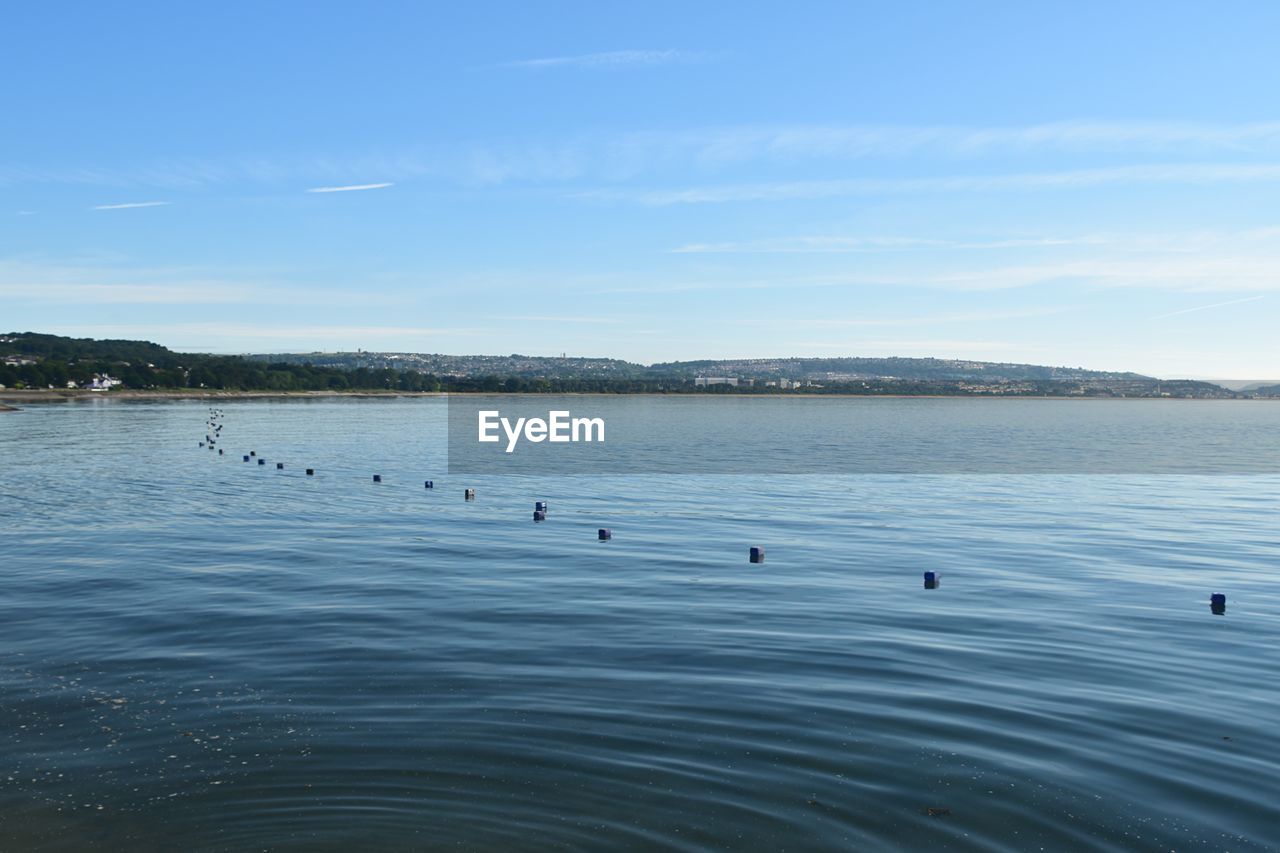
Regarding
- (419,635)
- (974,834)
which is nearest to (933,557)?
(419,635)

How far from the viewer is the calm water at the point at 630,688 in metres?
10.5

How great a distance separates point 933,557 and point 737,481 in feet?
77.3

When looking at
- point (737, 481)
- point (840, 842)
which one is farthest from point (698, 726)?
point (737, 481)

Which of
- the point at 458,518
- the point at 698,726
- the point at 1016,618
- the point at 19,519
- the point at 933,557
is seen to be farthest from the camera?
the point at 458,518

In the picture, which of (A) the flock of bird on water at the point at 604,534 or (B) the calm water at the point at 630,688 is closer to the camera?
(B) the calm water at the point at 630,688

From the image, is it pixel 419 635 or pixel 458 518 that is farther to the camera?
pixel 458 518

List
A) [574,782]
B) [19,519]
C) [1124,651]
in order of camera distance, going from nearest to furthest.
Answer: [574,782] < [1124,651] < [19,519]

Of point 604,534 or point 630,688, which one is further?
point 604,534

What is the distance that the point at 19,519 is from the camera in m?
33.2

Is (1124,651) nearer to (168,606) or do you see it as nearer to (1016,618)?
(1016,618)

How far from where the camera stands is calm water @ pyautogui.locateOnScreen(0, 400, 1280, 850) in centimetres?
1045

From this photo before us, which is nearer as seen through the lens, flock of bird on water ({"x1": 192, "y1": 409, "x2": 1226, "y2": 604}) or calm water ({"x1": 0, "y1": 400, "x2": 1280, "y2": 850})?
calm water ({"x1": 0, "y1": 400, "x2": 1280, "y2": 850})

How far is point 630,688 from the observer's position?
14.9m

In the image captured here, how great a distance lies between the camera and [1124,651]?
696 inches
